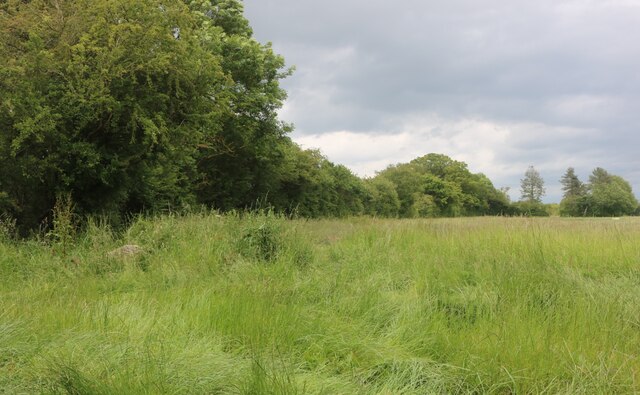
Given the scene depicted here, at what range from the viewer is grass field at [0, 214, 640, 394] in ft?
9.58

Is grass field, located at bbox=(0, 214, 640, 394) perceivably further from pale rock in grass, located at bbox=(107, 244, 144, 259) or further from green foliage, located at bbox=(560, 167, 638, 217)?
green foliage, located at bbox=(560, 167, 638, 217)

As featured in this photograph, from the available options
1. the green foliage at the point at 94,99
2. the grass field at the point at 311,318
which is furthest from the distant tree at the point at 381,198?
the grass field at the point at 311,318

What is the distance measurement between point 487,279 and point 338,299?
2077mm

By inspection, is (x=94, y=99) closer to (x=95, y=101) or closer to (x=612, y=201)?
(x=95, y=101)

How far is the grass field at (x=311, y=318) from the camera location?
9.58 feet

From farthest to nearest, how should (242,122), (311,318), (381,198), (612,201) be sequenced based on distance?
(612,201) → (381,198) → (242,122) → (311,318)

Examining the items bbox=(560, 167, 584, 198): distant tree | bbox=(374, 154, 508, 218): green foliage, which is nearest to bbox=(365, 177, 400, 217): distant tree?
bbox=(374, 154, 508, 218): green foliage

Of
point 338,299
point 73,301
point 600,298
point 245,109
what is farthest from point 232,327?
point 245,109

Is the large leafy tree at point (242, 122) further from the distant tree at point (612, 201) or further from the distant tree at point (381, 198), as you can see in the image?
Result: the distant tree at point (612, 201)

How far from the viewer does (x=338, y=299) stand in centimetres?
491

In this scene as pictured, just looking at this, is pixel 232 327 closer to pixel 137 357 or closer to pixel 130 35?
pixel 137 357

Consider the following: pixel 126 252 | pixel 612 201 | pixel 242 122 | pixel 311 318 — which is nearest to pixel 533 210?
pixel 242 122

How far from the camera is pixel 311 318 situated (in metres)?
4.11

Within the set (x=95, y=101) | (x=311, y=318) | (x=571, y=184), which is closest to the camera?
(x=311, y=318)
